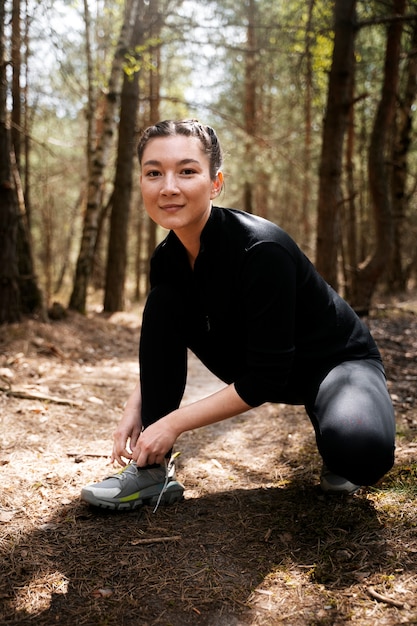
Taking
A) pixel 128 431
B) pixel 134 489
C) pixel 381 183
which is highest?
pixel 381 183

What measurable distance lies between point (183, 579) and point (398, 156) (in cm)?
→ 1055

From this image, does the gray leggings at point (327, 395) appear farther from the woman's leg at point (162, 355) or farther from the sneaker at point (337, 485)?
the sneaker at point (337, 485)

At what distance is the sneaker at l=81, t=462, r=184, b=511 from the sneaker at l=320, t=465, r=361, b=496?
0.64 metres

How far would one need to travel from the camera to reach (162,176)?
2023 millimetres

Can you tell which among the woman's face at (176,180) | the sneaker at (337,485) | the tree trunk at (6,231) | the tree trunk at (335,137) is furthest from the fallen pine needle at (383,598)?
the tree trunk at (335,137)

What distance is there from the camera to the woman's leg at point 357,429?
5.87 ft

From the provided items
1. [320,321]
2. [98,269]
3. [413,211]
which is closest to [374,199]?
[320,321]

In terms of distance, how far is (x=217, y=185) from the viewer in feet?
7.25

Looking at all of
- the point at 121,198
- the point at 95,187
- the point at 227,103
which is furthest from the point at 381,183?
the point at 227,103

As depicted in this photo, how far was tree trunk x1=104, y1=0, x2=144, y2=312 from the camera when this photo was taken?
28.9 ft

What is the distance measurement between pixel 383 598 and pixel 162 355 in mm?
Result: 1234

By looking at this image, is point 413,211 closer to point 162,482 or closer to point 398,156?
point 398,156

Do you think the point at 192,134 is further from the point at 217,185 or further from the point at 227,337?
the point at 227,337

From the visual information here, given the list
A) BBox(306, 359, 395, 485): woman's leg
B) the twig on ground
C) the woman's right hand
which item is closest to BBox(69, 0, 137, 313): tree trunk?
the twig on ground
